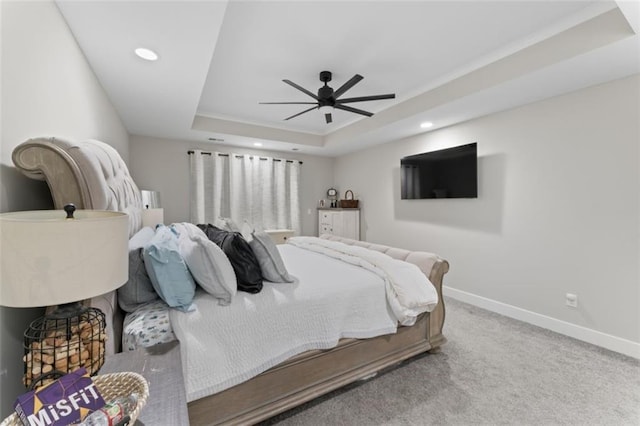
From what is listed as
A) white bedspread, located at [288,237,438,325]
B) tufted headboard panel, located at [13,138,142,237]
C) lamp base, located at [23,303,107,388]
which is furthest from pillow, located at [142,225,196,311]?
white bedspread, located at [288,237,438,325]

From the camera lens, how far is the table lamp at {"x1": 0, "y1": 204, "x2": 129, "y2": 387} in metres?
0.67

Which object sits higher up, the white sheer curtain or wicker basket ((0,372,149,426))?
the white sheer curtain

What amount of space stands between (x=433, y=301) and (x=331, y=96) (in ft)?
6.86

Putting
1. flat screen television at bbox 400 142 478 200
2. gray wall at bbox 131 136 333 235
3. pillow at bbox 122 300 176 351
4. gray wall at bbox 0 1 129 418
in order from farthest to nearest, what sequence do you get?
gray wall at bbox 131 136 333 235 → flat screen television at bbox 400 142 478 200 → pillow at bbox 122 300 176 351 → gray wall at bbox 0 1 129 418

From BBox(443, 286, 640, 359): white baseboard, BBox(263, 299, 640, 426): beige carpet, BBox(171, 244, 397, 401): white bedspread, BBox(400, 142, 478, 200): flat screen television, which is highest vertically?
BBox(400, 142, 478, 200): flat screen television

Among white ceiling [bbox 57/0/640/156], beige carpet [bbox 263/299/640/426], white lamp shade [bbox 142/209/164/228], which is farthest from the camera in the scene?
white lamp shade [bbox 142/209/164/228]

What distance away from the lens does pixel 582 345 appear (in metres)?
2.46

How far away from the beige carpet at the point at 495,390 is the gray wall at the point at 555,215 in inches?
18.3

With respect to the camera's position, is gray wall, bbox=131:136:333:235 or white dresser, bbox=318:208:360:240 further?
white dresser, bbox=318:208:360:240

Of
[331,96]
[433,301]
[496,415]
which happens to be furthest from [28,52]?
[496,415]

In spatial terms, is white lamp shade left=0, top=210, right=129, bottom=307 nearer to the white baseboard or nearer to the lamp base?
the lamp base

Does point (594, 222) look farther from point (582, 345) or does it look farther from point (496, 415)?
point (496, 415)

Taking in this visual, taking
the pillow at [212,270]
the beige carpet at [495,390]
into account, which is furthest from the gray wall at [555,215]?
the pillow at [212,270]

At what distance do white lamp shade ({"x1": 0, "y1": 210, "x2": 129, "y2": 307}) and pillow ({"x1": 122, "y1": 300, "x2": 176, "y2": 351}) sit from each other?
27.8 inches
